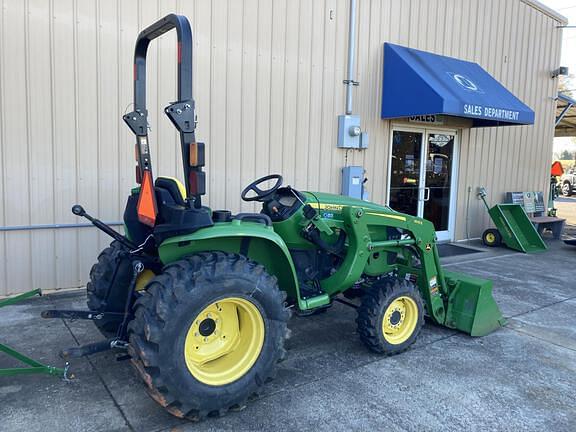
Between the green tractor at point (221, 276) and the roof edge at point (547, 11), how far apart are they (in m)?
8.04

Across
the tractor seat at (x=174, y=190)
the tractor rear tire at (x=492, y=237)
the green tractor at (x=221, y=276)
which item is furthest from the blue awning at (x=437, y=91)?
the tractor seat at (x=174, y=190)

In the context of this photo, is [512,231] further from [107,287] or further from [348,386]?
[107,287]

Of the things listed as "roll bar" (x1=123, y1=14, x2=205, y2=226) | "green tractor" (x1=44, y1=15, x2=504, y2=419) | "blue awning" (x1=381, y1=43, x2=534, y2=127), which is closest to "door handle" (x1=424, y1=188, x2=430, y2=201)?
"blue awning" (x1=381, y1=43, x2=534, y2=127)

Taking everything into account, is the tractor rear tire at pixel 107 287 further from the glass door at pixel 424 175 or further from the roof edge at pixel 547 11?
the roof edge at pixel 547 11

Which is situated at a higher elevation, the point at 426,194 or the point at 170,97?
the point at 170,97

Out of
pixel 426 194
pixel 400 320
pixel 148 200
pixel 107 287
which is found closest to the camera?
pixel 148 200

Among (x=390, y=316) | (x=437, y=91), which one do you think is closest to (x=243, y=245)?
(x=390, y=316)

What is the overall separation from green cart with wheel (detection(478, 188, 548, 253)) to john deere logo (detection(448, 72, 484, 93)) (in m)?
2.21

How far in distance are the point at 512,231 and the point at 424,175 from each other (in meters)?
1.89

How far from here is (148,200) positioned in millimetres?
2900

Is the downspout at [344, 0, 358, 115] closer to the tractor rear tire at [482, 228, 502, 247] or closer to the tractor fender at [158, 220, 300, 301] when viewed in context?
the tractor rear tire at [482, 228, 502, 247]

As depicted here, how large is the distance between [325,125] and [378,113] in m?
1.14

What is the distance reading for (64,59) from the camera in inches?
198

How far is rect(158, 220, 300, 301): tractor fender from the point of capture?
2.89 metres
